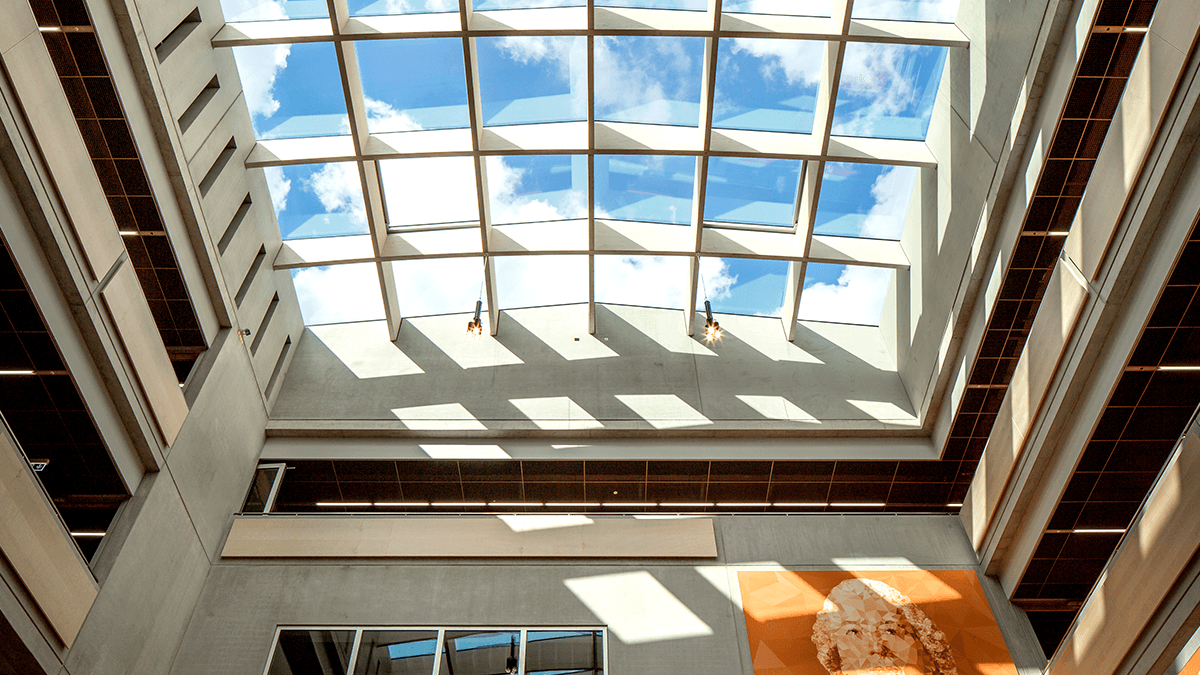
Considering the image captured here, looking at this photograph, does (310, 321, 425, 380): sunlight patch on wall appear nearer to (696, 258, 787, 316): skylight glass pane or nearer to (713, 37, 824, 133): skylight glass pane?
(696, 258, 787, 316): skylight glass pane

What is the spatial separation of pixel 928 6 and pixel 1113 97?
17.0 ft

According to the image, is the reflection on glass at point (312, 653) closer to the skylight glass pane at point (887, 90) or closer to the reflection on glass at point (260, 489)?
the reflection on glass at point (260, 489)

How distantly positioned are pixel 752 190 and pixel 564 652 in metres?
12.0

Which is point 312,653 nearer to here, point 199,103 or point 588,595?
point 588,595

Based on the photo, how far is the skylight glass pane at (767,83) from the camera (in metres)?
18.2

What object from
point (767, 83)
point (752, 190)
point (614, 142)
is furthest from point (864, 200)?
point (614, 142)

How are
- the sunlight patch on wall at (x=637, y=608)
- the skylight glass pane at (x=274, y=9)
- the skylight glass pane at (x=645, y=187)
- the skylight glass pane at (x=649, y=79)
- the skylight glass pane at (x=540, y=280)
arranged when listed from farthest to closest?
the skylight glass pane at (x=540, y=280) < the skylight glass pane at (x=645, y=187) < the skylight glass pane at (x=649, y=79) < the skylight glass pane at (x=274, y=9) < the sunlight patch on wall at (x=637, y=608)

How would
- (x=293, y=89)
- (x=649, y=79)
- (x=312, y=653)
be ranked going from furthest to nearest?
1. (x=649, y=79)
2. (x=293, y=89)
3. (x=312, y=653)

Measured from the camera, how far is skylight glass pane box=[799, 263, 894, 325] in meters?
22.2

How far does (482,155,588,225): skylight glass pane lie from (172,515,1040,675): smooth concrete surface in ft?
30.4

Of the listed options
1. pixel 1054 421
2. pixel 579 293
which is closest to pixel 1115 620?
pixel 1054 421

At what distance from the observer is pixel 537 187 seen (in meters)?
21.1

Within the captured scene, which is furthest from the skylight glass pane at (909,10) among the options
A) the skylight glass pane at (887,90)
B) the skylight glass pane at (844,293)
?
the skylight glass pane at (844,293)

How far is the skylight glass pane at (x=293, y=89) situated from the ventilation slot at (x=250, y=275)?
9.76ft
